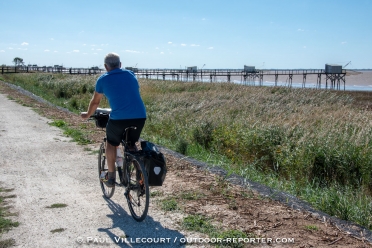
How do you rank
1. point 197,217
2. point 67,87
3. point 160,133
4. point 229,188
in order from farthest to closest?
point 67,87, point 160,133, point 229,188, point 197,217

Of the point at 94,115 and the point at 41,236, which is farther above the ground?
the point at 94,115

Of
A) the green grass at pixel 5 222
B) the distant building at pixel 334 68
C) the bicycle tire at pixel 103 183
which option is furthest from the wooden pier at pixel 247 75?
the green grass at pixel 5 222

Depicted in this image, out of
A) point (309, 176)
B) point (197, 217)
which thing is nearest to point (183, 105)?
point (309, 176)

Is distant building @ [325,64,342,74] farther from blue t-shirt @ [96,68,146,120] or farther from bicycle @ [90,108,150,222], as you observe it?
blue t-shirt @ [96,68,146,120]

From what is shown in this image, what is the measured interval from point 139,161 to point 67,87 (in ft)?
73.1

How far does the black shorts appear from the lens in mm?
4316

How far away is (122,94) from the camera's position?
431 centimetres

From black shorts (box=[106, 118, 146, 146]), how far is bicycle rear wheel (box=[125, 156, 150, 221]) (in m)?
0.27

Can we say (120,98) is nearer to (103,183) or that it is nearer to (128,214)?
(128,214)

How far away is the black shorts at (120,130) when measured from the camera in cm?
432

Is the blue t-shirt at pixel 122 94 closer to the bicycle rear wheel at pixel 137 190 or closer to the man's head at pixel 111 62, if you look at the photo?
the man's head at pixel 111 62

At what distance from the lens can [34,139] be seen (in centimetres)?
905

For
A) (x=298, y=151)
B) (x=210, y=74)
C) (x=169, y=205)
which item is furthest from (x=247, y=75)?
(x=169, y=205)

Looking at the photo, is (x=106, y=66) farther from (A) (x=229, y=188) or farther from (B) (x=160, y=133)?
(B) (x=160, y=133)
